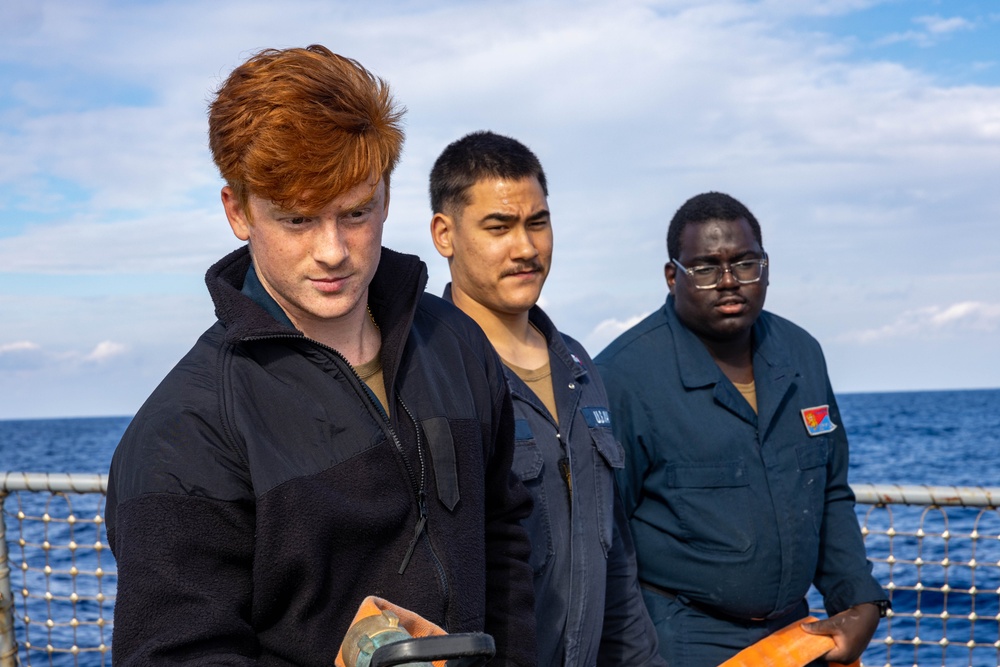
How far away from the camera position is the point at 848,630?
3.69m

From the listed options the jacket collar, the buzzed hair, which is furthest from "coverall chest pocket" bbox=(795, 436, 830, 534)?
the buzzed hair

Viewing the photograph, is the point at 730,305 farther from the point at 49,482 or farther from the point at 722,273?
the point at 49,482

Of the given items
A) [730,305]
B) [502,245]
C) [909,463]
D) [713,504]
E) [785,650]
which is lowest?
[909,463]

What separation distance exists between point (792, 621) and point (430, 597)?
2.21 meters

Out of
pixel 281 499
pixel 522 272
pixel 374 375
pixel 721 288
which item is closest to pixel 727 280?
pixel 721 288

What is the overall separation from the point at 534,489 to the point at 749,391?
4.44 feet

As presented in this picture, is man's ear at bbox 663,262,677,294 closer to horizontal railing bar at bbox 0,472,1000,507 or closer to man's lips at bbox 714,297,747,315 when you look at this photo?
man's lips at bbox 714,297,747,315

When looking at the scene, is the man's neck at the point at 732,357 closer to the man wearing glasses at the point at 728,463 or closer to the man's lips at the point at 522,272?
the man wearing glasses at the point at 728,463

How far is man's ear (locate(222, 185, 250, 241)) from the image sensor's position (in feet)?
6.52

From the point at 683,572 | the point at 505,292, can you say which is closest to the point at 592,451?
the point at 505,292

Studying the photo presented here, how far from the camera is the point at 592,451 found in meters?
3.03

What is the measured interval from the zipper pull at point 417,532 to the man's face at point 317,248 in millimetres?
409

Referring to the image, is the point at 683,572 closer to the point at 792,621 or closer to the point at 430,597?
the point at 792,621

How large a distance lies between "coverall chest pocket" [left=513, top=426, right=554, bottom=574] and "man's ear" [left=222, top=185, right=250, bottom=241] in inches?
42.0
